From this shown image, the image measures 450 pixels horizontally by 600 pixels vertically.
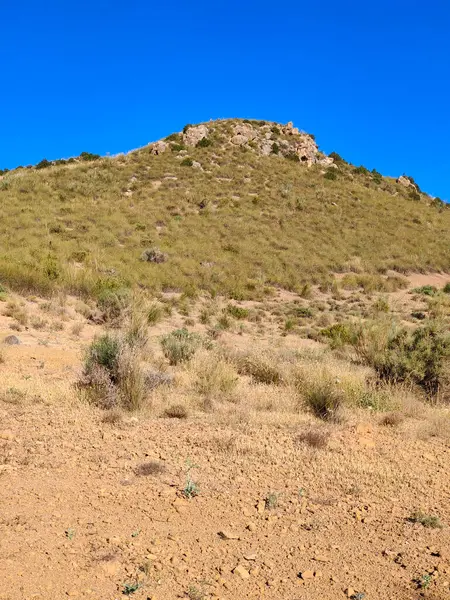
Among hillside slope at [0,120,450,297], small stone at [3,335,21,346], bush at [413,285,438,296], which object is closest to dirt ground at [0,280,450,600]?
small stone at [3,335,21,346]

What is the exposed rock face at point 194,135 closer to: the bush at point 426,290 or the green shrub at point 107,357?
the bush at point 426,290

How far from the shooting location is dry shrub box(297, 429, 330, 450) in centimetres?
536

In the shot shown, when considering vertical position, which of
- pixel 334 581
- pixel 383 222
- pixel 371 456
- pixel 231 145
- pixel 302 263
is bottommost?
pixel 334 581

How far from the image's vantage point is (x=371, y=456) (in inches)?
205

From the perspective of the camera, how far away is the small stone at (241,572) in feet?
10.7

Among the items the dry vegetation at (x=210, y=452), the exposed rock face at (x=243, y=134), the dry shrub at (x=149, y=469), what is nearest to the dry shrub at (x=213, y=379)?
the dry vegetation at (x=210, y=452)

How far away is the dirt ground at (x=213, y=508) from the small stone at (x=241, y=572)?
3 centimetres

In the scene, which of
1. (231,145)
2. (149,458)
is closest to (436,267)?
(231,145)

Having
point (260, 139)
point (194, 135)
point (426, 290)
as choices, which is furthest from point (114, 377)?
point (260, 139)

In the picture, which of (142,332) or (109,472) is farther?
(142,332)

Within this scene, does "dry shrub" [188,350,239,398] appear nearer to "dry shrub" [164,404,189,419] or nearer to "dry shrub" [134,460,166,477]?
"dry shrub" [164,404,189,419]

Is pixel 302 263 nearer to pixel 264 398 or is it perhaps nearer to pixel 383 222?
pixel 383 222

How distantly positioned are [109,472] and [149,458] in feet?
1.49

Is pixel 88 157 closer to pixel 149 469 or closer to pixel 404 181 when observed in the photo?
pixel 404 181
